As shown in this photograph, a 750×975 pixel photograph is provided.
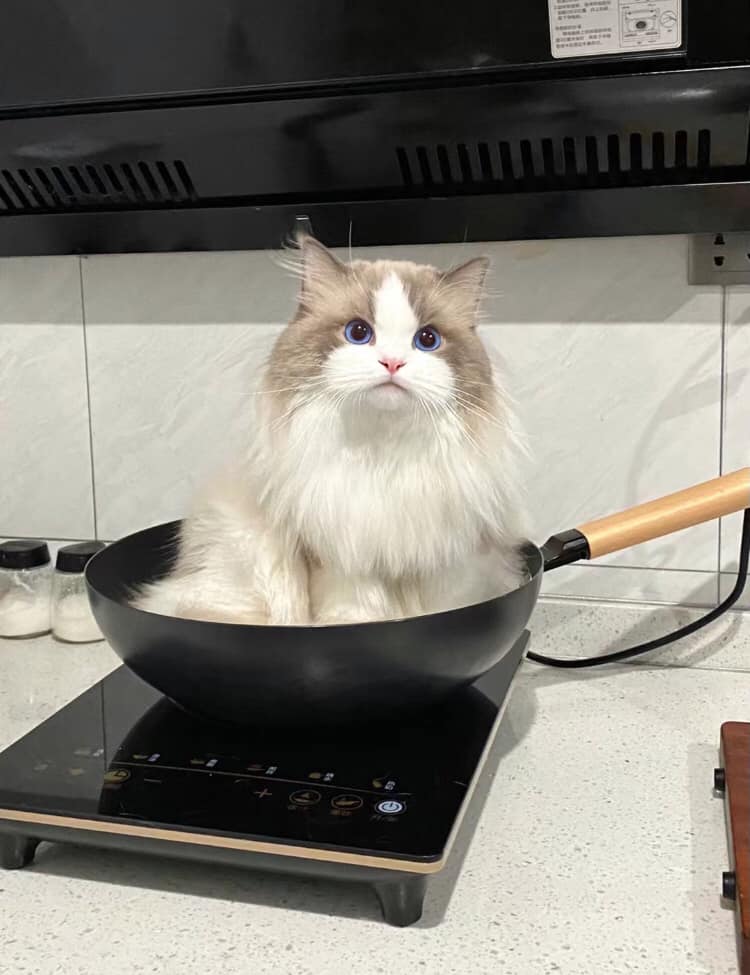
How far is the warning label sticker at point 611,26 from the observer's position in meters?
0.98

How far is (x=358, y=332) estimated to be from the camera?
2.82ft

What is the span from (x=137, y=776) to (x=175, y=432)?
0.70m

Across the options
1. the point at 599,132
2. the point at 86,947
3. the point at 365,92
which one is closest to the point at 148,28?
the point at 365,92

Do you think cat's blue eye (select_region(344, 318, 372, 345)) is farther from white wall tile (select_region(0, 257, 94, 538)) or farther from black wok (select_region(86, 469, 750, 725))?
white wall tile (select_region(0, 257, 94, 538))

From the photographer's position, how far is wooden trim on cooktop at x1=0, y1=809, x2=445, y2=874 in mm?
723

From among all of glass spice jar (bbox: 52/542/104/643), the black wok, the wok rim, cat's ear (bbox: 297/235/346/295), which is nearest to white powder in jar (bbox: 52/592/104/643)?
glass spice jar (bbox: 52/542/104/643)

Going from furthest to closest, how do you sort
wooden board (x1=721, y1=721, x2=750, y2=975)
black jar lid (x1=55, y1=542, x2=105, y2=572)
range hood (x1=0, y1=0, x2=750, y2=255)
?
black jar lid (x1=55, y1=542, x2=105, y2=572) → range hood (x1=0, y1=0, x2=750, y2=255) → wooden board (x1=721, y1=721, x2=750, y2=975)

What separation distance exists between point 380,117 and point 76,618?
776mm

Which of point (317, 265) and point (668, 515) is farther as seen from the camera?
point (668, 515)

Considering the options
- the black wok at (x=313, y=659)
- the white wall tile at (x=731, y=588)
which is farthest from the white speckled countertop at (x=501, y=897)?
the white wall tile at (x=731, y=588)

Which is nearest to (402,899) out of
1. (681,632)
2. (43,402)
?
(681,632)

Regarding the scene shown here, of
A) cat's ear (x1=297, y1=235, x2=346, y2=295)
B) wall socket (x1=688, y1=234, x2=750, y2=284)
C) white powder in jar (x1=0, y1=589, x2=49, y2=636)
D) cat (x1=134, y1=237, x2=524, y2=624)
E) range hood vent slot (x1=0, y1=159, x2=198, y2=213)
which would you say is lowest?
white powder in jar (x1=0, y1=589, x2=49, y2=636)

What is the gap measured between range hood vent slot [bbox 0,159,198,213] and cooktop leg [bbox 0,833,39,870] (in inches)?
31.0

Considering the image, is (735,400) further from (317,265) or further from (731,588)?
(317,265)
